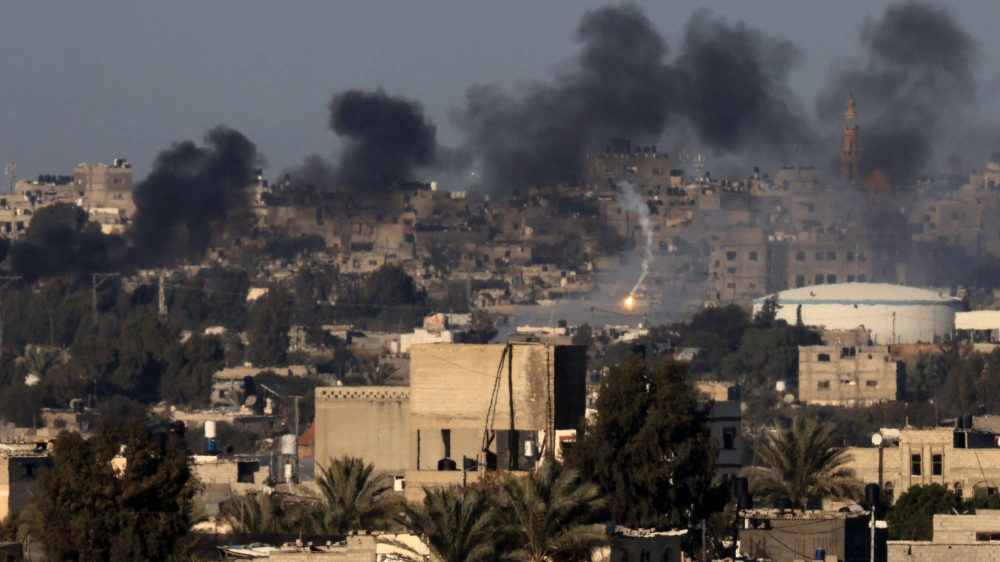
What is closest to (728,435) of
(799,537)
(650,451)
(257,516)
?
(799,537)

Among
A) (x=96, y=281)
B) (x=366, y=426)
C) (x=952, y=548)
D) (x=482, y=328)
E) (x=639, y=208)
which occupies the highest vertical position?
(x=639, y=208)

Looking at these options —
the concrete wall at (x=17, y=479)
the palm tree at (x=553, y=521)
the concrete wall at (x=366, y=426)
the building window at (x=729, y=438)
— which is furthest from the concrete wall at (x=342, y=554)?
the concrete wall at (x=366, y=426)

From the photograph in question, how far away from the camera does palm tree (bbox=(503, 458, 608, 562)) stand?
28.3m

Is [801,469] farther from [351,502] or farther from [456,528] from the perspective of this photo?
[456,528]

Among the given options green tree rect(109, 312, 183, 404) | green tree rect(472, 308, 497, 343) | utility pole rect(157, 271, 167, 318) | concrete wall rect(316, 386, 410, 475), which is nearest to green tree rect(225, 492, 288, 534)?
concrete wall rect(316, 386, 410, 475)

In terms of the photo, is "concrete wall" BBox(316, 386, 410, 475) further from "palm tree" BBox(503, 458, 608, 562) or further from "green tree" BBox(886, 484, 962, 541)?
"palm tree" BBox(503, 458, 608, 562)

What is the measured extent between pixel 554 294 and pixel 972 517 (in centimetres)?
12578

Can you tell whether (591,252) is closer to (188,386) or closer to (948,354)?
(948,354)

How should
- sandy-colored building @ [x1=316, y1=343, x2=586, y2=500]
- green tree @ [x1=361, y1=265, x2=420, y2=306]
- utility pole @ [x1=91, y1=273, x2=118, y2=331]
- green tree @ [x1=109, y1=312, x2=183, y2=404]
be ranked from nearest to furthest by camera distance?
sandy-colored building @ [x1=316, y1=343, x2=586, y2=500], green tree @ [x1=109, y1=312, x2=183, y2=404], utility pole @ [x1=91, y1=273, x2=118, y2=331], green tree @ [x1=361, y1=265, x2=420, y2=306]

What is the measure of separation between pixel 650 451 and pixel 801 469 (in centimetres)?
647

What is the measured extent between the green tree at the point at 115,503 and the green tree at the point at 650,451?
17.9 feet

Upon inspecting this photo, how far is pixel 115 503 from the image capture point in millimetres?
30578

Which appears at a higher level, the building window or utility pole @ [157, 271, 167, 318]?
utility pole @ [157, 271, 167, 318]

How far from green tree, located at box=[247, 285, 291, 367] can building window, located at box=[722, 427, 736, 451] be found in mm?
75957
